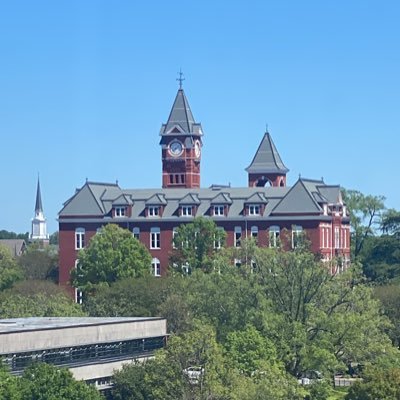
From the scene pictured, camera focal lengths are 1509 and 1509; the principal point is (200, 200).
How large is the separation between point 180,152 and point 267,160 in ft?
23.2

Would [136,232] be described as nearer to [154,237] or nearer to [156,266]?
[154,237]

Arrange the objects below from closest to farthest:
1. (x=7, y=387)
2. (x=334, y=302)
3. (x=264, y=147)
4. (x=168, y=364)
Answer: (x=7, y=387) < (x=168, y=364) < (x=334, y=302) < (x=264, y=147)

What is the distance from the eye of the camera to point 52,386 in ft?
158

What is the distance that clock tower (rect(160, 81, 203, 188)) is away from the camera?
11356 cm

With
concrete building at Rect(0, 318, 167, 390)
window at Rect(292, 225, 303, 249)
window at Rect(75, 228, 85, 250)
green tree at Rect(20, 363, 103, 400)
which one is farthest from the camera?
window at Rect(75, 228, 85, 250)

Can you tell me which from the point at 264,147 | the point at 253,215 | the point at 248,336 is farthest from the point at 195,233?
the point at 248,336

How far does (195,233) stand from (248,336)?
4282 centimetres

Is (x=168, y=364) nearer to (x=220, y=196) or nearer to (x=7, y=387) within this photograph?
(x=7, y=387)

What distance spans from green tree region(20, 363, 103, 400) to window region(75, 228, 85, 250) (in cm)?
5774

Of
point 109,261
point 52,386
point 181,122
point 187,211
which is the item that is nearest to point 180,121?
point 181,122

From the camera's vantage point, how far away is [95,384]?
56.8 meters

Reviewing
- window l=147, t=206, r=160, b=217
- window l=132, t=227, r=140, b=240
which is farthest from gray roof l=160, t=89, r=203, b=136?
window l=132, t=227, r=140, b=240

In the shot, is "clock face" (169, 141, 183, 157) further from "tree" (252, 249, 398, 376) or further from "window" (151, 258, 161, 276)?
"tree" (252, 249, 398, 376)

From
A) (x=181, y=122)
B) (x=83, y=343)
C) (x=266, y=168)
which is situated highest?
(x=181, y=122)
